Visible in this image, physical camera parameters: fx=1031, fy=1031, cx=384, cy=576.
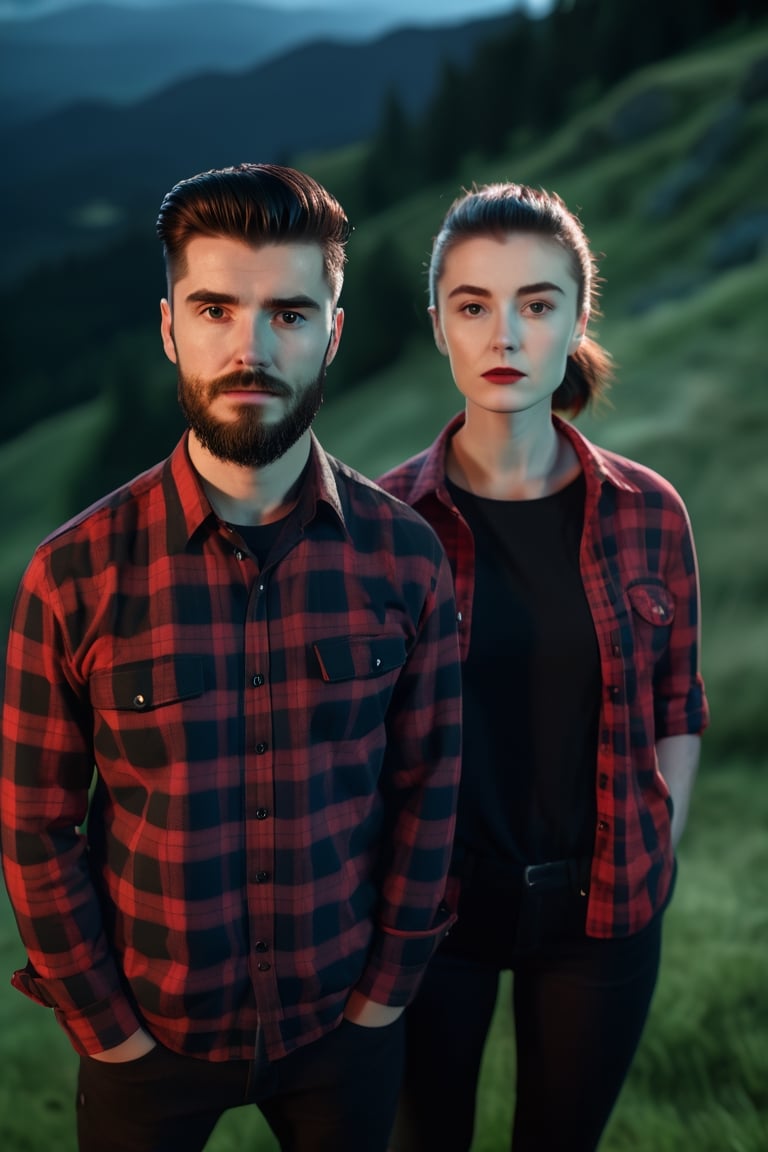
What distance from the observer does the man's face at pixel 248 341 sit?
1.81 meters

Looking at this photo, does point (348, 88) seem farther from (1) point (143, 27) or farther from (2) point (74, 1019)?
(2) point (74, 1019)

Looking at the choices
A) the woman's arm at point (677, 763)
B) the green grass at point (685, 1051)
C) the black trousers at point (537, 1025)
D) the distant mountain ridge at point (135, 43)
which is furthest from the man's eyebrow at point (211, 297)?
the distant mountain ridge at point (135, 43)

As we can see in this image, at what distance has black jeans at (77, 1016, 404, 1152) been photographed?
1981 millimetres

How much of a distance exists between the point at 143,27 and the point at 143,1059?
24882 mm

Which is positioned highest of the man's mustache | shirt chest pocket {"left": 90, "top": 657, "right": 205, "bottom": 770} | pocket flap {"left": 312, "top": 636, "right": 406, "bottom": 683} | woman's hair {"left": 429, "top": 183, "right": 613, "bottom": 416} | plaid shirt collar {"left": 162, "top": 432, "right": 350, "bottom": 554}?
woman's hair {"left": 429, "top": 183, "right": 613, "bottom": 416}

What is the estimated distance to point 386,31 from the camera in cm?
2500

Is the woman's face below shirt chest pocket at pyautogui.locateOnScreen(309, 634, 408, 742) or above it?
above

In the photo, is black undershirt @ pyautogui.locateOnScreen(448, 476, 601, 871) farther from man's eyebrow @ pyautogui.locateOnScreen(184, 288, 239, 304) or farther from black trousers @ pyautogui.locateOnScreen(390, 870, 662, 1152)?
man's eyebrow @ pyautogui.locateOnScreen(184, 288, 239, 304)

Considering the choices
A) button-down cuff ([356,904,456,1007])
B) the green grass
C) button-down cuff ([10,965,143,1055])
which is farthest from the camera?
the green grass

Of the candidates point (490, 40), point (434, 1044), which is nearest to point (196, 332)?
point (434, 1044)

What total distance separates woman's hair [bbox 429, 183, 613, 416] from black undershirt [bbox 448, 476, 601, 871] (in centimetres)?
60

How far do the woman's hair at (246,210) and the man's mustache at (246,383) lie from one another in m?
0.22

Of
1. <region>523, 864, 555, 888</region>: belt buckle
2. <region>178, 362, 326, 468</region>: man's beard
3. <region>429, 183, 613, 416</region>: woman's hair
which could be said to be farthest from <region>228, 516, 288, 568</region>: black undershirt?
<region>523, 864, 555, 888</region>: belt buckle

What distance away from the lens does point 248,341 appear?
1798 millimetres
